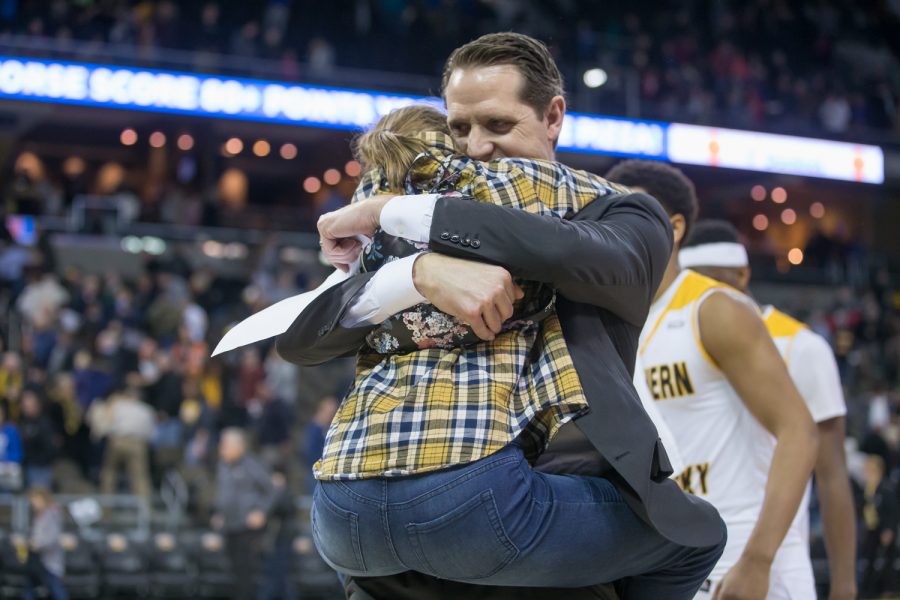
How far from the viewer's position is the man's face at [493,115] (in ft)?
7.07

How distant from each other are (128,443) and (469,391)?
1174cm

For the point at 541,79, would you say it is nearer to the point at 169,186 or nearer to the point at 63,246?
the point at 63,246

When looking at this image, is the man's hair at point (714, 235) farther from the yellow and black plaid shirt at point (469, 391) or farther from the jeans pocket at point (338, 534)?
the jeans pocket at point (338, 534)

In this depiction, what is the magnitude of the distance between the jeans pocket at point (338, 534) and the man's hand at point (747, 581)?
1.16 meters

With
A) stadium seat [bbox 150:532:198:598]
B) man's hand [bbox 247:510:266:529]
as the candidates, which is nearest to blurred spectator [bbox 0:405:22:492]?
stadium seat [bbox 150:532:198:598]

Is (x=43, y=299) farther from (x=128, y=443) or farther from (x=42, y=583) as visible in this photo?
(x=42, y=583)

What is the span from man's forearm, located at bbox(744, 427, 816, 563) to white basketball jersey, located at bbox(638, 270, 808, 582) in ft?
0.88

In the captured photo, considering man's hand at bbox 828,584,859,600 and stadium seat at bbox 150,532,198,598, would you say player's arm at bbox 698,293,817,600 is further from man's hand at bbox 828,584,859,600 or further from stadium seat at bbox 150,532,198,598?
stadium seat at bbox 150,532,198,598

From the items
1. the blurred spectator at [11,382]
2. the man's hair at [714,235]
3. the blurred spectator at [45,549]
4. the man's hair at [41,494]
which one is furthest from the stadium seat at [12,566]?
the man's hair at [714,235]

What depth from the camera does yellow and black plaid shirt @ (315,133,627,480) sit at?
1847mm

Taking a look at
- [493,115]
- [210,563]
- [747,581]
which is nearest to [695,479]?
[747,581]

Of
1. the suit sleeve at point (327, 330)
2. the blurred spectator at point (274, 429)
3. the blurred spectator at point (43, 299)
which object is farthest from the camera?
the blurred spectator at point (43, 299)

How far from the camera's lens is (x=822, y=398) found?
3729mm

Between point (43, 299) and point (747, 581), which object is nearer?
point (747, 581)
